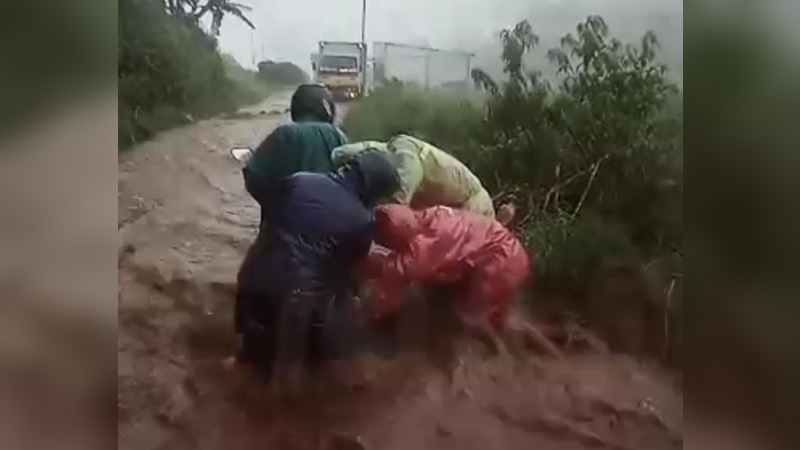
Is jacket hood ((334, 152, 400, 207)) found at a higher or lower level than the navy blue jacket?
higher

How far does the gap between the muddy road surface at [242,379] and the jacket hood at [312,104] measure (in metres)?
0.02

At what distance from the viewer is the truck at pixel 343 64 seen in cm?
124

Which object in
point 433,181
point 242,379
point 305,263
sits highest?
point 433,181

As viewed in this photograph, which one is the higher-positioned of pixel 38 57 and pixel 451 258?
pixel 38 57

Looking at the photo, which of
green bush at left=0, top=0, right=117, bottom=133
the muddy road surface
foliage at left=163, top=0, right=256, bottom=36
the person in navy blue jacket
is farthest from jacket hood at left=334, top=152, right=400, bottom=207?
green bush at left=0, top=0, right=117, bottom=133

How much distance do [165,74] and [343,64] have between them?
0.21 meters

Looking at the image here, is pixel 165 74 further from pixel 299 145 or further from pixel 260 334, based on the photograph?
pixel 260 334

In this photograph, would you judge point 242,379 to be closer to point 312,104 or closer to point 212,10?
point 312,104

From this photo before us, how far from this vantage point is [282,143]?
1243mm

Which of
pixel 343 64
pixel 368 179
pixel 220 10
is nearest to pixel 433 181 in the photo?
pixel 368 179

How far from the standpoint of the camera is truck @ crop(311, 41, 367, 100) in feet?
4.06

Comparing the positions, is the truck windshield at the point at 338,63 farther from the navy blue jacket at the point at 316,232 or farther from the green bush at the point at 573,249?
the green bush at the point at 573,249

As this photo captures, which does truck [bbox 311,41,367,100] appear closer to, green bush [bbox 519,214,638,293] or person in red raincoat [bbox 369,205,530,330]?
person in red raincoat [bbox 369,205,530,330]

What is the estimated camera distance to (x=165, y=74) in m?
1.24
